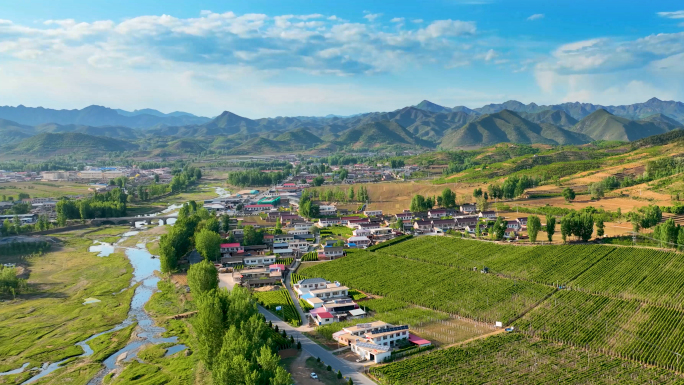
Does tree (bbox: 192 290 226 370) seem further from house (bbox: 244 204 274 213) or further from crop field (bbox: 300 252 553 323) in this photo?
house (bbox: 244 204 274 213)

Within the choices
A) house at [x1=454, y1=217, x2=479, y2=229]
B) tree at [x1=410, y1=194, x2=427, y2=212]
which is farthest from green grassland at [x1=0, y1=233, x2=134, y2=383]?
tree at [x1=410, y1=194, x2=427, y2=212]

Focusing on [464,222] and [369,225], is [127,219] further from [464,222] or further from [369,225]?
[464,222]

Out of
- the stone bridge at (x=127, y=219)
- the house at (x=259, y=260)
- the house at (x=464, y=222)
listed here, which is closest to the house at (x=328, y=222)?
the house at (x=464, y=222)

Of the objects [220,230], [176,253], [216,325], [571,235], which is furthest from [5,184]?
[571,235]

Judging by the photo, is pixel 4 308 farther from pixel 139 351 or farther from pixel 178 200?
pixel 178 200

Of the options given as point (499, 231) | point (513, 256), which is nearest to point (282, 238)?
point (499, 231)
